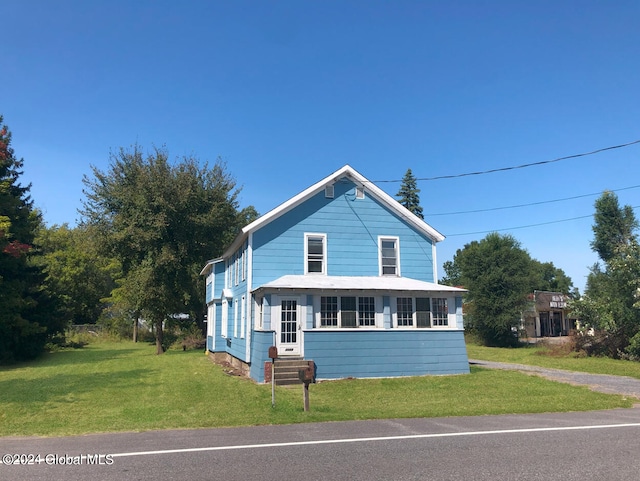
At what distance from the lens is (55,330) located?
1117 inches

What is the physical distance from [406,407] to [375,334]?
5.62 metres

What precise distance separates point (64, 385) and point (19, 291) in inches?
466

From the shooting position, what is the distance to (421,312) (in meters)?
17.9

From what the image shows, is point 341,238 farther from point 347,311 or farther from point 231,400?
point 231,400

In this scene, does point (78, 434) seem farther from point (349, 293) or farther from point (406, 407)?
point (349, 293)

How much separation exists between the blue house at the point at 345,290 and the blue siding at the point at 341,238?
0.13ft

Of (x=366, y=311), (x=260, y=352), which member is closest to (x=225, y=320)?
(x=260, y=352)

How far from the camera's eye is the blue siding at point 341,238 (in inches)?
735

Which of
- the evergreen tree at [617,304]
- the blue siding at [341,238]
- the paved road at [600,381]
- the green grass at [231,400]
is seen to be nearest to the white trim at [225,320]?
the green grass at [231,400]

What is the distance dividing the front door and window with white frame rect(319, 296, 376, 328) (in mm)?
918

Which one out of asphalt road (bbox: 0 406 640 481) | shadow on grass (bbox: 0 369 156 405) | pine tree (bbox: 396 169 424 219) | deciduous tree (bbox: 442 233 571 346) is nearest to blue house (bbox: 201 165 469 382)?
shadow on grass (bbox: 0 369 156 405)

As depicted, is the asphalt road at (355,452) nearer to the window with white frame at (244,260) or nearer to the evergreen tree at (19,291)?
the window with white frame at (244,260)

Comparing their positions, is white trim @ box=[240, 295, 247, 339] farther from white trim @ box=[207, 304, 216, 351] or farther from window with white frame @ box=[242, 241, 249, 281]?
white trim @ box=[207, 304, 216, 351]

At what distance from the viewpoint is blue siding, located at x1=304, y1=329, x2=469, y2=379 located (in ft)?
53.8
